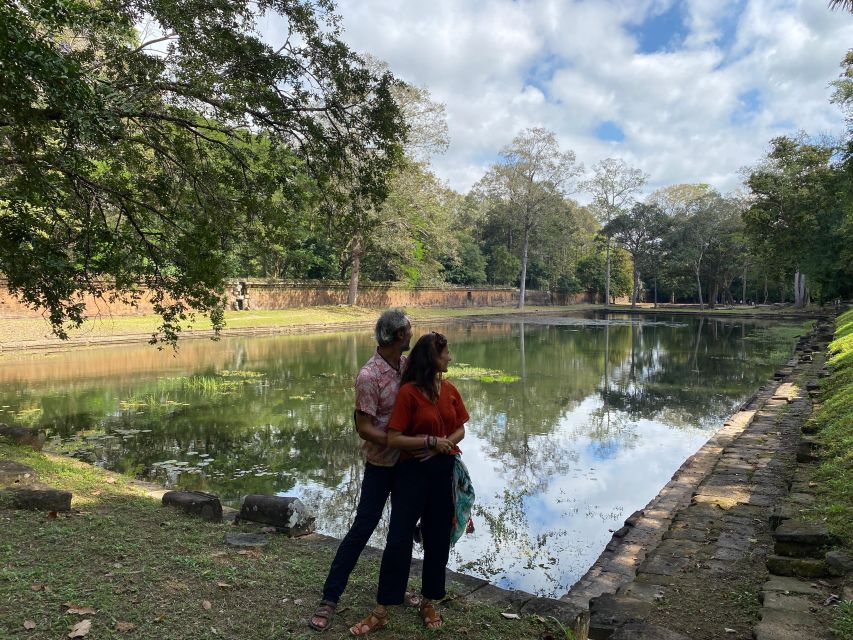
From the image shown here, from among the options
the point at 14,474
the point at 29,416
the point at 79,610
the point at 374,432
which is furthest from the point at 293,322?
the point at 374,432

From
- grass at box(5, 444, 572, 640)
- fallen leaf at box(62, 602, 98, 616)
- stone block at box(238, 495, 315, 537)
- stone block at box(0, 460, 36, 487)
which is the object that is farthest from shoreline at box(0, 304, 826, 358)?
fallen leaf at box(62, 602, 98, 616)

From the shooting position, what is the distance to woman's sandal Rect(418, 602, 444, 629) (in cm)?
288

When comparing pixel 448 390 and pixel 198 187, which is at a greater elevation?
pixel 198 187

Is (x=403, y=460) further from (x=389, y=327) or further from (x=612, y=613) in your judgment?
(x=612, y=613)

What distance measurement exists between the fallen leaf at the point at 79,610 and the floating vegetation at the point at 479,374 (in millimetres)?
11658

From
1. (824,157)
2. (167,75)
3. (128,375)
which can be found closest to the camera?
(167,75)

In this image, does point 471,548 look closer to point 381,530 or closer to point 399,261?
point 381,530

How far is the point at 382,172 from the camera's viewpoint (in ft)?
26.2

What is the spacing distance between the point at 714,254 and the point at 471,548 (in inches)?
1813

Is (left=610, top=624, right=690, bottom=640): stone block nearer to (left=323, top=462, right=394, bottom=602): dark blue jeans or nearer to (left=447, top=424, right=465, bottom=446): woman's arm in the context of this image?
(left=447, top=424, right=465, bottom=446): woman's arm

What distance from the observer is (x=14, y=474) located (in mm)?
4980

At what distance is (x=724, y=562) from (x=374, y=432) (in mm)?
2870

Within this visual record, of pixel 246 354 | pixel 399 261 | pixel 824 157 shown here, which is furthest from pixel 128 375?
pixel 824 157

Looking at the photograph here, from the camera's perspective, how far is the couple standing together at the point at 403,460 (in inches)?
110
